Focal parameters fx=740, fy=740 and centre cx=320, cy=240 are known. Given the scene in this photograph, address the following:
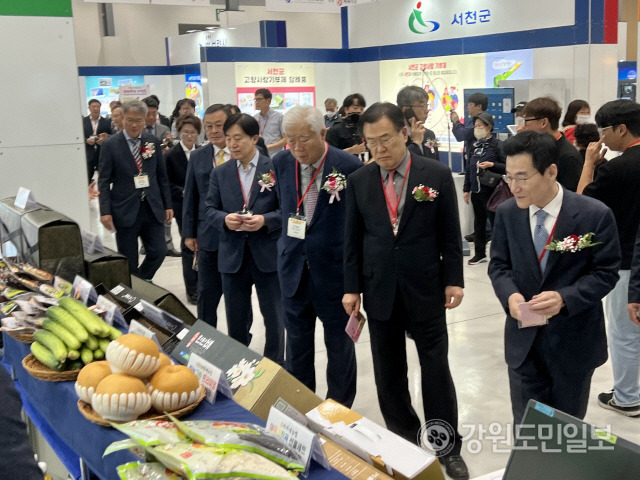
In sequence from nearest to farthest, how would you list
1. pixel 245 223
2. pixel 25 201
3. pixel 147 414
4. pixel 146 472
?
pixel 146 472 < pixel 147 414 < pixel 25 201 < pixel 245 223

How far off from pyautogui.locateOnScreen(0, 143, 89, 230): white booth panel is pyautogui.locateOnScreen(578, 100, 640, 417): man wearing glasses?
338 cm

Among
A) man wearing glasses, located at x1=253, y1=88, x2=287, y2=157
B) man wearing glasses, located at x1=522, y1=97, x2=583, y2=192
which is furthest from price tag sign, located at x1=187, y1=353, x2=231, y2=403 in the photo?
man wearing glasses, located at x1=253, y1=88, x2=287, y2=157

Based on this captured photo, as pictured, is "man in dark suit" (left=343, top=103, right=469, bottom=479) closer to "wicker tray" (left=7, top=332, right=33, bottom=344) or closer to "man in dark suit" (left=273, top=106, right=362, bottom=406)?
"man in dark suit" (left=273, top=106, right=362, bottom=406)

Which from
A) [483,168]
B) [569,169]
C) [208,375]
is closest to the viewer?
[208,375]

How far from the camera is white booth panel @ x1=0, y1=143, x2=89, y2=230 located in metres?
4.96

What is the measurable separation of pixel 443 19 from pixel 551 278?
1087 centimetres

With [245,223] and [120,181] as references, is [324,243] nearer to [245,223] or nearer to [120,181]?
[245,223]

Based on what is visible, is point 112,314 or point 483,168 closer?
point 112,314

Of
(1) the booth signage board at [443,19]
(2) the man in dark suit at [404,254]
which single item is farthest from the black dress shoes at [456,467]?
(1) the booth signage board at [443,19]

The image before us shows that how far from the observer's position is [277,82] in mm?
15211

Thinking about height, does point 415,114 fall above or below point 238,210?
above

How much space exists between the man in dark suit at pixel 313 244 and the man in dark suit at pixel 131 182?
2281 mm

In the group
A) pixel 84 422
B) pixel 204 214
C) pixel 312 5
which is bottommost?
pixel 84 422

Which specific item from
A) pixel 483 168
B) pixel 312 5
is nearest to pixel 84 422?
pixel 483 168
